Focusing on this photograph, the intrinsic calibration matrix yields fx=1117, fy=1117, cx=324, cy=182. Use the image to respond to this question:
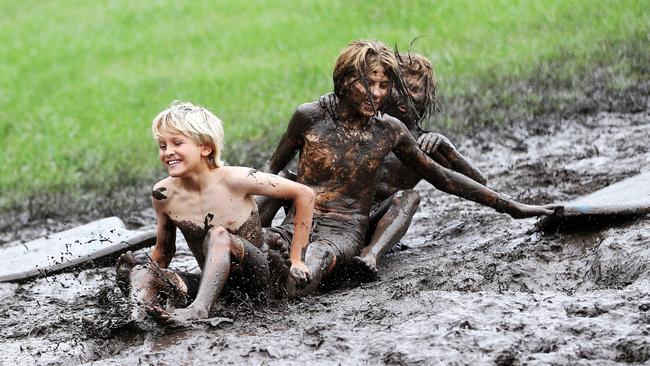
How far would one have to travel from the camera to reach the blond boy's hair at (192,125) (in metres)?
4.70

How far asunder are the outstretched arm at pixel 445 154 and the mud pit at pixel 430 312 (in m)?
0.40

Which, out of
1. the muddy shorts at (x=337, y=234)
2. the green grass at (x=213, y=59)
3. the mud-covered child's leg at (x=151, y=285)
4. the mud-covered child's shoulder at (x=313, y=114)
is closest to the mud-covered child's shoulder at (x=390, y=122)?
the mud-covered child's shoulder at (x=313, y=114)

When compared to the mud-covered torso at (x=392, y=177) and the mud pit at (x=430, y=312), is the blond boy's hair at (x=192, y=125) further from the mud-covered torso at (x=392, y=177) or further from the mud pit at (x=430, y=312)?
the mud-covered torso at (x=392, y=177)

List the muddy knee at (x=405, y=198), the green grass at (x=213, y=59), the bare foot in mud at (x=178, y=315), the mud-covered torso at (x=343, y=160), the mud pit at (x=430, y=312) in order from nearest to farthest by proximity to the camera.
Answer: the mud pit at (x=430, y=312)
the bare foot in mud at (x=178, y=315)
the mud-covered torso at (x=343, y=160)
the muddy knee at (x=405, y=198)
the green grass at (x=213, y=59)

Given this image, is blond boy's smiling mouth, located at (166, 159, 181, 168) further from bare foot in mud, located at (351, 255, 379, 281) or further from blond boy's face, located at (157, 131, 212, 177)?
bare foot in mud, located at (351, 255, 379, 281)

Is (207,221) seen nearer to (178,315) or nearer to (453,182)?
(178,315)

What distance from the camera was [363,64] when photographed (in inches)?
212

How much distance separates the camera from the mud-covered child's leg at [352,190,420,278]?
5.37 meters

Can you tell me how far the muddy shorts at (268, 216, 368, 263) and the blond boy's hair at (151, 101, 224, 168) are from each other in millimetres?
722

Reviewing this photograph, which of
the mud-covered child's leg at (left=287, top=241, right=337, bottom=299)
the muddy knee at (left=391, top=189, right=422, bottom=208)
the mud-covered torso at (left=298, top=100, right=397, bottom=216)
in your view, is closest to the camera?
the mud-covered child's leg at (left=287, top=241, right=337, bottom=299)

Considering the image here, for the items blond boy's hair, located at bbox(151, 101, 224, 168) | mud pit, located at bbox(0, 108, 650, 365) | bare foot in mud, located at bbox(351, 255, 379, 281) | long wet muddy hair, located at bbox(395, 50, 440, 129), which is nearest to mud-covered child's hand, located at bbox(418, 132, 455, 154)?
long wet muddy hair, located at bbox(395, 50, 440, 129)

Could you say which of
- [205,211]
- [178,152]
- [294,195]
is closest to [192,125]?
[178,152]

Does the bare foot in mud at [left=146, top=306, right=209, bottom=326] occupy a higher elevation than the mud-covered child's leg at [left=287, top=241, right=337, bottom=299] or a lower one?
higher

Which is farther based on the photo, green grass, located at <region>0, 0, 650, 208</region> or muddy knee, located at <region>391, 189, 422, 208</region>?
green grass, located at <region>0, 0, 650, 208</region>
